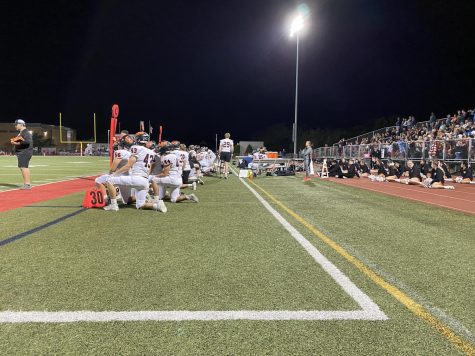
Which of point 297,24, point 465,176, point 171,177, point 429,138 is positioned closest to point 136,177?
point 171,177

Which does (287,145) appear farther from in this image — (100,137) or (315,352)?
(315,352)

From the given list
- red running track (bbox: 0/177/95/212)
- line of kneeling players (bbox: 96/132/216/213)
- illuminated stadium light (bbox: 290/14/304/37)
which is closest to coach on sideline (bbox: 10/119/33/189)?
red running track (bbox: 0/177/95/212)

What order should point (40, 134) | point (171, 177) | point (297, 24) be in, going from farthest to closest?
point (40, 134) → point (297, 24) → point (171, 177)

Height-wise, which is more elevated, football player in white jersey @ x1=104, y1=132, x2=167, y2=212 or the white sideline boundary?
football player in white jersey @ x1=104, y1=132, x2=167, y2=212

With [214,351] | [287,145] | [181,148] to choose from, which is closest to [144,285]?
[214,351]

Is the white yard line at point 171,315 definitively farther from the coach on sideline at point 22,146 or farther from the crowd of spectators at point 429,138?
the crowd of spectators at point 429,138

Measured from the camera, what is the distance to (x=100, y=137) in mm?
107312

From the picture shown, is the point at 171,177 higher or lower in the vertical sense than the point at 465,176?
higher

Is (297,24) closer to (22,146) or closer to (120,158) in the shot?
(22,146)

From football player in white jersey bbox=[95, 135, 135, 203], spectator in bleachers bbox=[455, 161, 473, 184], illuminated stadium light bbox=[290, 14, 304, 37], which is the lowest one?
spectator in bleachers bbox=[455, 161, 473, 184]

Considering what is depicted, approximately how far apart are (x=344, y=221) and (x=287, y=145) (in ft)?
307

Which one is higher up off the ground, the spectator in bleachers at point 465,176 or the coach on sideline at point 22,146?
the coach on sideline at point 22,146

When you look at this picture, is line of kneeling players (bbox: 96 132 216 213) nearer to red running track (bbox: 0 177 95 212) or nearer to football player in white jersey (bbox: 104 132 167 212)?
football player in white jersey (bbox: 104 132 167 212)

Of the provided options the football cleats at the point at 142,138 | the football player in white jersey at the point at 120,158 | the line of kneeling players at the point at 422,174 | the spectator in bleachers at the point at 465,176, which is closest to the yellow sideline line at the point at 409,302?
the football player in white jersey at the point at 120,158
